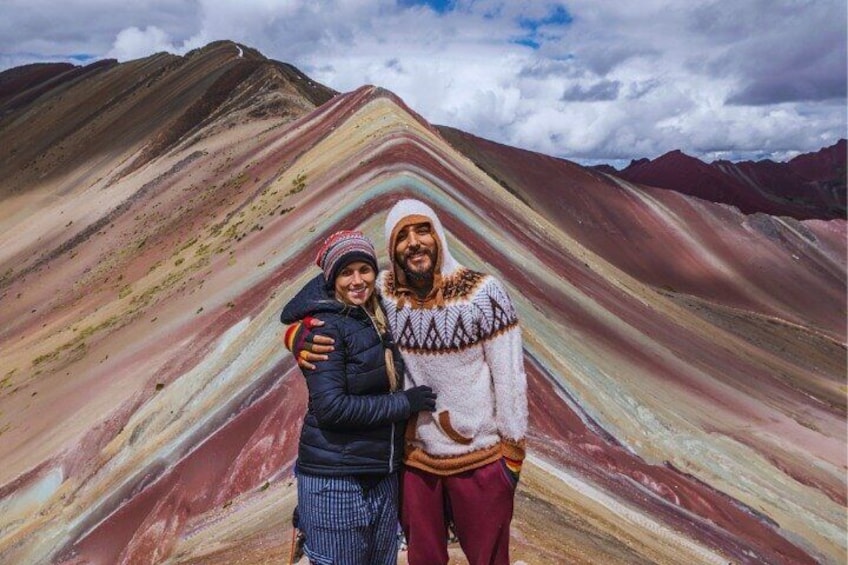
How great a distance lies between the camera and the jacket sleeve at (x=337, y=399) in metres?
Result: 3.17

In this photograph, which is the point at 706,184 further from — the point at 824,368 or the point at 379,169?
the point at 379,169

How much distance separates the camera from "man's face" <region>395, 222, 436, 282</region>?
344 cm

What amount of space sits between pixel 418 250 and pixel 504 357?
620 mm

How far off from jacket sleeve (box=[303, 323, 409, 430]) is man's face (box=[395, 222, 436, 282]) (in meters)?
0.48

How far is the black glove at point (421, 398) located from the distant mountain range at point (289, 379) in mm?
2460

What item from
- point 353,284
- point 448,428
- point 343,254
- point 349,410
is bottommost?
point 448,428

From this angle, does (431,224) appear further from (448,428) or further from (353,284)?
(448,428)

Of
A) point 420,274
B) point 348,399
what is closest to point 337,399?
point 348,399

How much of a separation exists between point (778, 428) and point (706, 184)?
195 feet

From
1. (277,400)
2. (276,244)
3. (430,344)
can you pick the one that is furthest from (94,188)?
(430,344)

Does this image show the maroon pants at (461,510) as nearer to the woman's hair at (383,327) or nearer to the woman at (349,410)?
the woman at (349,410)

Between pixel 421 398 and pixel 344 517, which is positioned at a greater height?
pixel 421 398

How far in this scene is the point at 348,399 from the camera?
319 centimetres

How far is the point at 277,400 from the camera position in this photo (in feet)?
28.7
